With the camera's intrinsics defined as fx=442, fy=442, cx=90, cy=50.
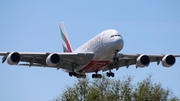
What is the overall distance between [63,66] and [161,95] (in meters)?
12.3

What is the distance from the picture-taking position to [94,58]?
44.2m

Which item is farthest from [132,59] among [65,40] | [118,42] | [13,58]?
[65,40]

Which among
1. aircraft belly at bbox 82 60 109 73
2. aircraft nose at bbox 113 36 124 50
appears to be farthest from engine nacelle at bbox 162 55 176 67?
aircraft nose at bbox 113 36 124 50

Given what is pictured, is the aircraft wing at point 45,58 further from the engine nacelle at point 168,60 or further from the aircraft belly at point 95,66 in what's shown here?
the engine nacelle at point 168,60

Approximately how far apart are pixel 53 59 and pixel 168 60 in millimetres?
12384

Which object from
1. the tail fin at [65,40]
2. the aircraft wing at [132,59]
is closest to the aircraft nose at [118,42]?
the aircraft wing at [132,59]

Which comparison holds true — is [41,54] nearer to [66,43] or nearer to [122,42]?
[122,42]

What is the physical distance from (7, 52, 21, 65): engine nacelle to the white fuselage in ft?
24.4

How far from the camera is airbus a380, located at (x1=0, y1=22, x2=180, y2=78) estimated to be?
42250 millimetres

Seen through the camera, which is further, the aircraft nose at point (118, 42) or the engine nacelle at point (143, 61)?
the engine nacelle at point (143, 61)

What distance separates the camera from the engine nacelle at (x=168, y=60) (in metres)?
46.9

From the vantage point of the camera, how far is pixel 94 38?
45219 millimetres

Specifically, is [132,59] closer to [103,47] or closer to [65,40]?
[103,47]

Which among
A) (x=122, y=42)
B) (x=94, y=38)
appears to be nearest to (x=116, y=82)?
(x=122, y=42)
